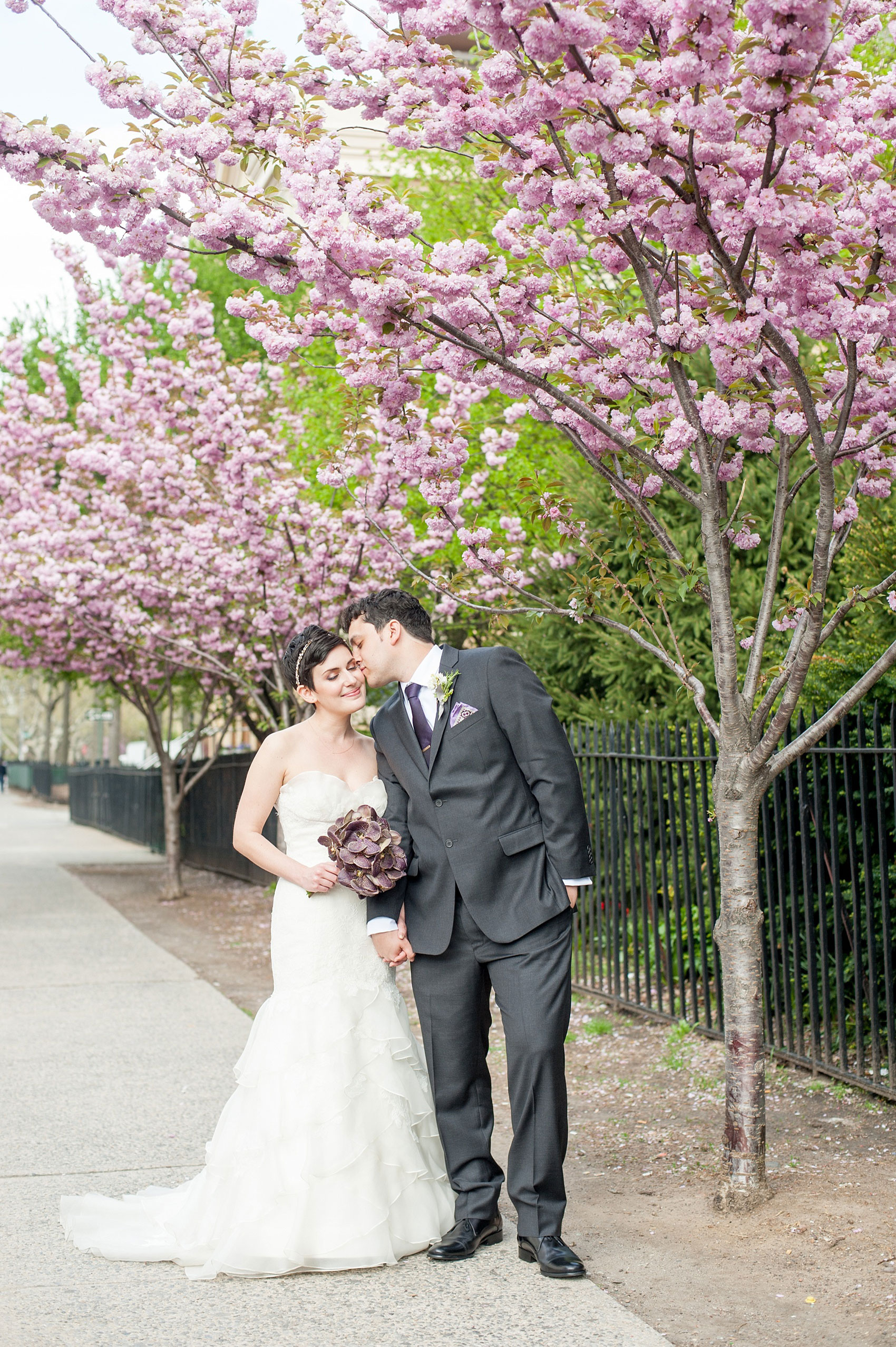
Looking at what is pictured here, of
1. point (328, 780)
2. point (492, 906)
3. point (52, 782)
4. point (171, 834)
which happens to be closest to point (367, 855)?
point (492, 906)

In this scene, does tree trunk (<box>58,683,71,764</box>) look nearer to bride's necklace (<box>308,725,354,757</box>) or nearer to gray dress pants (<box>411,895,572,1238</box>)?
bride's necklace (<box>308,725,354,757</box>)

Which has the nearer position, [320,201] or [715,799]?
[320,201]

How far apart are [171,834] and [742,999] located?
1227cm

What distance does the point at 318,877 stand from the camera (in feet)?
14.4

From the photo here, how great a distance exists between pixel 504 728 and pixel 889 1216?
6.86 feet

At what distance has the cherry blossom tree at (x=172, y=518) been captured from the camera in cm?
1098

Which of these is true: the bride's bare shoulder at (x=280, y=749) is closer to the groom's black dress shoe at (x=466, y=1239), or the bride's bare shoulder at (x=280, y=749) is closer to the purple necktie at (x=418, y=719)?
the purple necktie at (x=418, y=719)

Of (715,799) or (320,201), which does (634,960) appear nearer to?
(715,799)

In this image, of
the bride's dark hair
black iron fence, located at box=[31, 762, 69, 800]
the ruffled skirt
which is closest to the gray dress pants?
the ruffled skirt

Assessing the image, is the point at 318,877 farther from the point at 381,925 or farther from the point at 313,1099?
the point at 313,1099

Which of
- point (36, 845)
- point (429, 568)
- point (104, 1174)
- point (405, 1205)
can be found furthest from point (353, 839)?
point (36, 845)

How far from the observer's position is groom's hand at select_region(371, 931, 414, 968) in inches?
168

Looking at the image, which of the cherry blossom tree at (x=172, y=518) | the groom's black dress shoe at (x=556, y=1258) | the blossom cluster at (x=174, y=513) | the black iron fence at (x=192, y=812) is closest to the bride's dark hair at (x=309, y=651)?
the groom's black dress shoe at (x=556, y=1258)

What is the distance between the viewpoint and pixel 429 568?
1308 cm
